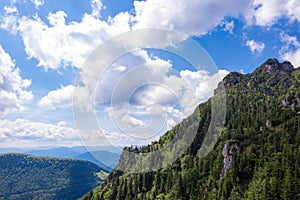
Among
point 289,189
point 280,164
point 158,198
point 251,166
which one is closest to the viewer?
point 289,189

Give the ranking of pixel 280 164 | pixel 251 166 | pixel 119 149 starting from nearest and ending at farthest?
pixel 119 149, pixel 280 164, pixel 251 166

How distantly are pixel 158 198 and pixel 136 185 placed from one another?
77.5ft

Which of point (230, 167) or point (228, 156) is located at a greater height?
point (228, 156)

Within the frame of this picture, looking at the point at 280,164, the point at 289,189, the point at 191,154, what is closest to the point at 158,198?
the point at 191,154

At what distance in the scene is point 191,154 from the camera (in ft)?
527

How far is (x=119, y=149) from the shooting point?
77.6 ft

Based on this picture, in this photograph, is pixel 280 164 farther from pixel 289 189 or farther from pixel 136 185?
pixel 136 185

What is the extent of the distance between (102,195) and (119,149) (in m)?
151

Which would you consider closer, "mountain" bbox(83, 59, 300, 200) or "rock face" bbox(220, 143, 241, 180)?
"mountain" bbox(83, 59, 300, 200)

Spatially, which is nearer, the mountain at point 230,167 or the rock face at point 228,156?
the mountain at point 230,167

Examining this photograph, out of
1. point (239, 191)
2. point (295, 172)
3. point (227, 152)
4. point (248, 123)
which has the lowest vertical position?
point (239, 191)

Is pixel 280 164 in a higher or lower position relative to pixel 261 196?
higher

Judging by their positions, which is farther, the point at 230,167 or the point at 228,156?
the point at 228,156

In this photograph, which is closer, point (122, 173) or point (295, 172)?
point (295, 172)
